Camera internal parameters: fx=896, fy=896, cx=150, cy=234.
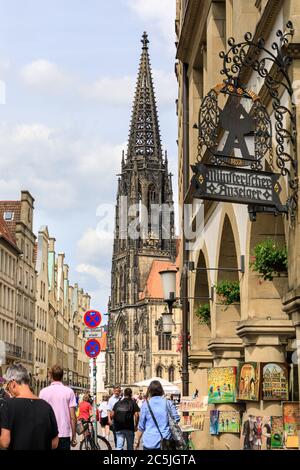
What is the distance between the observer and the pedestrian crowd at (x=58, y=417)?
7.01 metres

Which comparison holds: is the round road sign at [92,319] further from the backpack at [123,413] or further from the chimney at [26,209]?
the chimney at [26,209]

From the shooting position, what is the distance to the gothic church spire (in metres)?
133

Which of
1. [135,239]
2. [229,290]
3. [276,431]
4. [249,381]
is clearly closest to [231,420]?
[229,290]

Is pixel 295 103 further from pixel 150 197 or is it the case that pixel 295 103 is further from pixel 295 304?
pixel 150 197

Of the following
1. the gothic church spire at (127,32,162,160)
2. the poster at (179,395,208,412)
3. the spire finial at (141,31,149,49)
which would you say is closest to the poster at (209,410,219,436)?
the poster at (179,395,208,412)

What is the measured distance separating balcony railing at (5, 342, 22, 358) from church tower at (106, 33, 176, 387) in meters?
58.9

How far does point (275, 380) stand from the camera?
1216 cm

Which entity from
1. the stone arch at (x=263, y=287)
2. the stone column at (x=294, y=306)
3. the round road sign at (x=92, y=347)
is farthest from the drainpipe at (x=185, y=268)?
the stone column at (x=294, y=306)

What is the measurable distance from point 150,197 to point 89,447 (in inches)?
4314

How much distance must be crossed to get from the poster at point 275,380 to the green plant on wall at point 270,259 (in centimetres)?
157

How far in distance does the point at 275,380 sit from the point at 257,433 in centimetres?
79

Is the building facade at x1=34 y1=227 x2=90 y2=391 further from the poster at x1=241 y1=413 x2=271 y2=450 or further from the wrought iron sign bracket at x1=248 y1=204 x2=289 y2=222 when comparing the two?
the wrought iron sign bracket at x1=248 y1=204 x2=289 y2=222

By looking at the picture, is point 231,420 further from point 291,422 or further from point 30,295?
point 30,295

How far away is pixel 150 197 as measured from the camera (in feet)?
419
